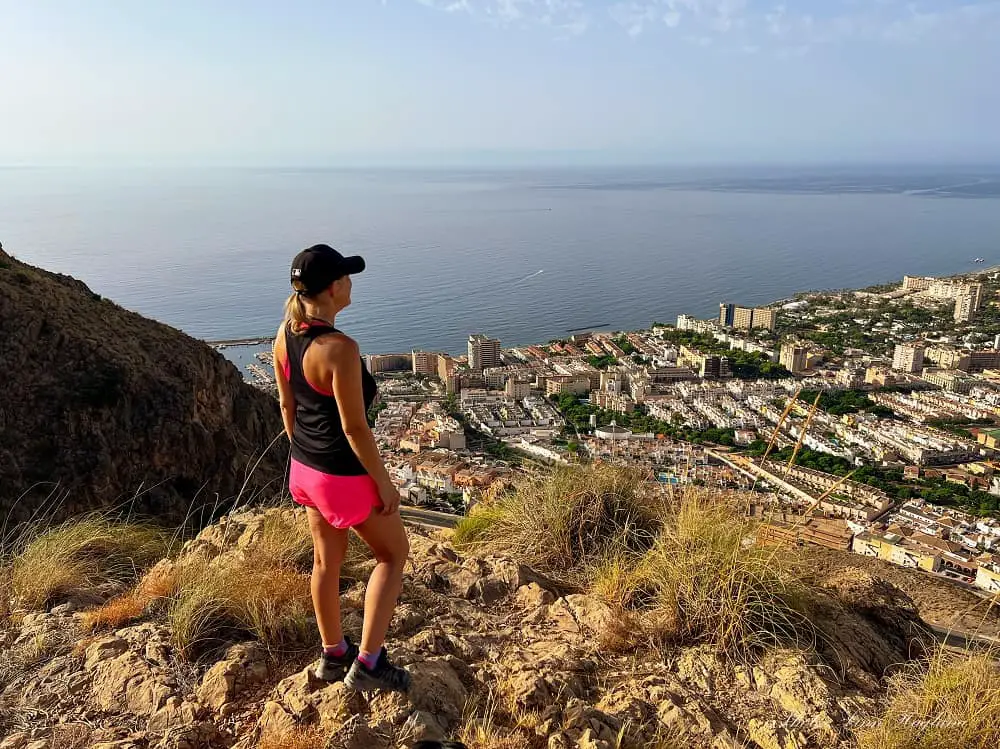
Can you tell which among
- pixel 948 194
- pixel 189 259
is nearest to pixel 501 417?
pixel 189 259

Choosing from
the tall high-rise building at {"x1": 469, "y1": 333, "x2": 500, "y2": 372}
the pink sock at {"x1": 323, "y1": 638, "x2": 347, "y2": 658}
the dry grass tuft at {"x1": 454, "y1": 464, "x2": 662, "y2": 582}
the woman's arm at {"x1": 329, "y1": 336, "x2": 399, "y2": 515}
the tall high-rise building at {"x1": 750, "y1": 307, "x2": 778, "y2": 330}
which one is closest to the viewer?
the woman's arm at {"x1": 329, "y1": 336, "x2": 399, "y2": 515}

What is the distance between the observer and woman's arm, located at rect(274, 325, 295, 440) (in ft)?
6.41

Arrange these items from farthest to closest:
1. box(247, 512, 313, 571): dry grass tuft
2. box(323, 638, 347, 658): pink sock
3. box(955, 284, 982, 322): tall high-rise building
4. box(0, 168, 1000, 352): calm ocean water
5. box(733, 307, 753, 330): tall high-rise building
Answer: box(955, 284, 982, 322): tall high-rise building
box(733, 307, 753, 330): tall high-rise building
box(0, 168, 1000, 352): calm ocean water
box(247, 512, 313, 571): dry grass tuft
box(323, 638, 347, 658): pink sock

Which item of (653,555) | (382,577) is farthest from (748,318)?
(382,577)

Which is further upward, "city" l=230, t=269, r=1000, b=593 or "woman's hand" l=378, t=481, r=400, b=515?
"woman's hand" l=378, t=481, r=400, b=515

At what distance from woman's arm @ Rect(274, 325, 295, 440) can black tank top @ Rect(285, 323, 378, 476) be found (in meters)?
0.03

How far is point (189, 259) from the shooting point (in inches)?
1729

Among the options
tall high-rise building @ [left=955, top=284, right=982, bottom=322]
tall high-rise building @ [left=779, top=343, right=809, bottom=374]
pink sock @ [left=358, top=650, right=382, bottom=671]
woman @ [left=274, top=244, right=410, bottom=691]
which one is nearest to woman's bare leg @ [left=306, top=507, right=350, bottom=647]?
woman @ [left=274, top=244, right=410, bottom=691]

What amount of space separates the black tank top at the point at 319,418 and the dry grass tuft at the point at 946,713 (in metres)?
1.74

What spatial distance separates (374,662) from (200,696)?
1.89ft

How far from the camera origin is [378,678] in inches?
78.6

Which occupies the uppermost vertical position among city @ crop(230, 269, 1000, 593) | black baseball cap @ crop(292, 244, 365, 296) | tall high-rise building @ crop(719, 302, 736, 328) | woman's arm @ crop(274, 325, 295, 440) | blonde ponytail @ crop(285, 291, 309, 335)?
black baseball cap @ crop(292, 244, 365, 296)

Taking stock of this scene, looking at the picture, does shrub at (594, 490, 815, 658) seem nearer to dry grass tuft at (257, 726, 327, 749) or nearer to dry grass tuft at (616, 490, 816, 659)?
dry grass tuft at (616, 490, 816, 659)

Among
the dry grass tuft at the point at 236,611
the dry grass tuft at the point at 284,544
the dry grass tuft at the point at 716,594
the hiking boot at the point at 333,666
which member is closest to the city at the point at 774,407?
the dry grass tuft at the point at 284,544
